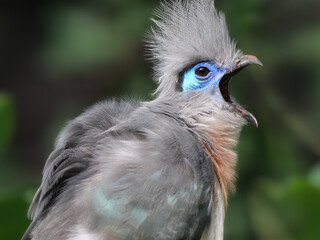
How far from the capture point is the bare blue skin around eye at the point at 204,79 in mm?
3264

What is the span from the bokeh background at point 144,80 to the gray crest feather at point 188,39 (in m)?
1.30

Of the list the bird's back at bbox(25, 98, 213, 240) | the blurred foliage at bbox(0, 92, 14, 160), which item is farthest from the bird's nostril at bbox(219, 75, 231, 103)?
the blurred foliage at bbox(0, 92, 14, 160)

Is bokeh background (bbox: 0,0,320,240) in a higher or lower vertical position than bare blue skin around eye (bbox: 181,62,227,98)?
lower

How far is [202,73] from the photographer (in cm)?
328

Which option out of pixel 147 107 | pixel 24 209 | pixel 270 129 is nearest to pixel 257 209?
pixel 270 129

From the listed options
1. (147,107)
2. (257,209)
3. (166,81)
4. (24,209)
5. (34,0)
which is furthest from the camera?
(34,0)

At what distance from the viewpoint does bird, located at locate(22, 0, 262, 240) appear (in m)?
2.63

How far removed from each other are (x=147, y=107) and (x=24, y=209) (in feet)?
4.09

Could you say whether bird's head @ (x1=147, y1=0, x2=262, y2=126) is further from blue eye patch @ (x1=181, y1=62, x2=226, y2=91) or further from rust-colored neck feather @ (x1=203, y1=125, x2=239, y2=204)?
rust-colored neck feather @ (x1=203, y1=125, x2=239, y2=204)

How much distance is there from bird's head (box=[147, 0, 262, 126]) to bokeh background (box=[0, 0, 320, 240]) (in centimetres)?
131

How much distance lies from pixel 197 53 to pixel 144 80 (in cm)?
268

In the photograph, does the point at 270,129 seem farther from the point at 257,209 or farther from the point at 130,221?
the point at 130,221

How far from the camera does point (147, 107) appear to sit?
3127 millimetres

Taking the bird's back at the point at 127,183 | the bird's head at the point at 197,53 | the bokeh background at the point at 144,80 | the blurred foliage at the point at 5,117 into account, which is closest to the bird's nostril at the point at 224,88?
the bird's head at the point at 197,53
